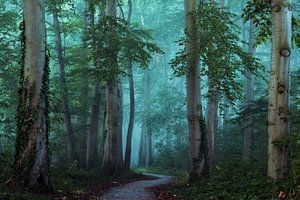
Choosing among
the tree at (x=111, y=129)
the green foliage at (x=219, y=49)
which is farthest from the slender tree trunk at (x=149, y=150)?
the green foliage at (x=219, y=49)

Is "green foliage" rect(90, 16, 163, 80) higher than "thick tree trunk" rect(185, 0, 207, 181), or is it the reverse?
"green foliage" rect(90, 16, 163, 80)

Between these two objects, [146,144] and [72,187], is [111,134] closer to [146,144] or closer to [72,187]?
[72,187]

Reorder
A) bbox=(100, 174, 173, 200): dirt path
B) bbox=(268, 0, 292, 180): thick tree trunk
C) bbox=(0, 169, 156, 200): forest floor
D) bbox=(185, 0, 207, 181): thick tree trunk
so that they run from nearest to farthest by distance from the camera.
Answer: bbox=(268, 0, 292, 180): thick tree trunk, bbox=(0, 169, 156, 200): forest floor, bbox=(100, 174, 173, 200): dirt path, bbox=(185, 0, 207, 181): thick tree trunk

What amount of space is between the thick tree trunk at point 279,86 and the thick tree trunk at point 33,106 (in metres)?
5.31

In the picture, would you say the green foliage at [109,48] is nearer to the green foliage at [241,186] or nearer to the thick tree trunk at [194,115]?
the thick tree trunk at [194,115]

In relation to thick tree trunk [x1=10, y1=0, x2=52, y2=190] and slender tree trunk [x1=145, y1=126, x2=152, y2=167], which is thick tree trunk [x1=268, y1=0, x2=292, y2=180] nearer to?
thick tree trunk [x1=10, y1=0, x2=52, y2=190]

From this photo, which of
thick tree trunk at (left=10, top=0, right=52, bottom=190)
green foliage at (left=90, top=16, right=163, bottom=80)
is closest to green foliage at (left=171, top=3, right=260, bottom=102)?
green foliage at (left=90, top=16, right=163, bottom=80)

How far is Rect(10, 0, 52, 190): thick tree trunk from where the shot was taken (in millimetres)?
8567

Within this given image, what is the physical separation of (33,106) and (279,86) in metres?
5.70

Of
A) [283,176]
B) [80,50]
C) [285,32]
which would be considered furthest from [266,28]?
[80,50]

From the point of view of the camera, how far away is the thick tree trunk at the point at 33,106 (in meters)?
8.57

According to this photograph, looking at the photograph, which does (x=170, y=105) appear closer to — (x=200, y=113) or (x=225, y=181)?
(x=200, y=113)

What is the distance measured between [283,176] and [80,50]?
16.0 metres

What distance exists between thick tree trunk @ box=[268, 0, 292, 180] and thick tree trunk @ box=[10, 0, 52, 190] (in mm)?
5313
